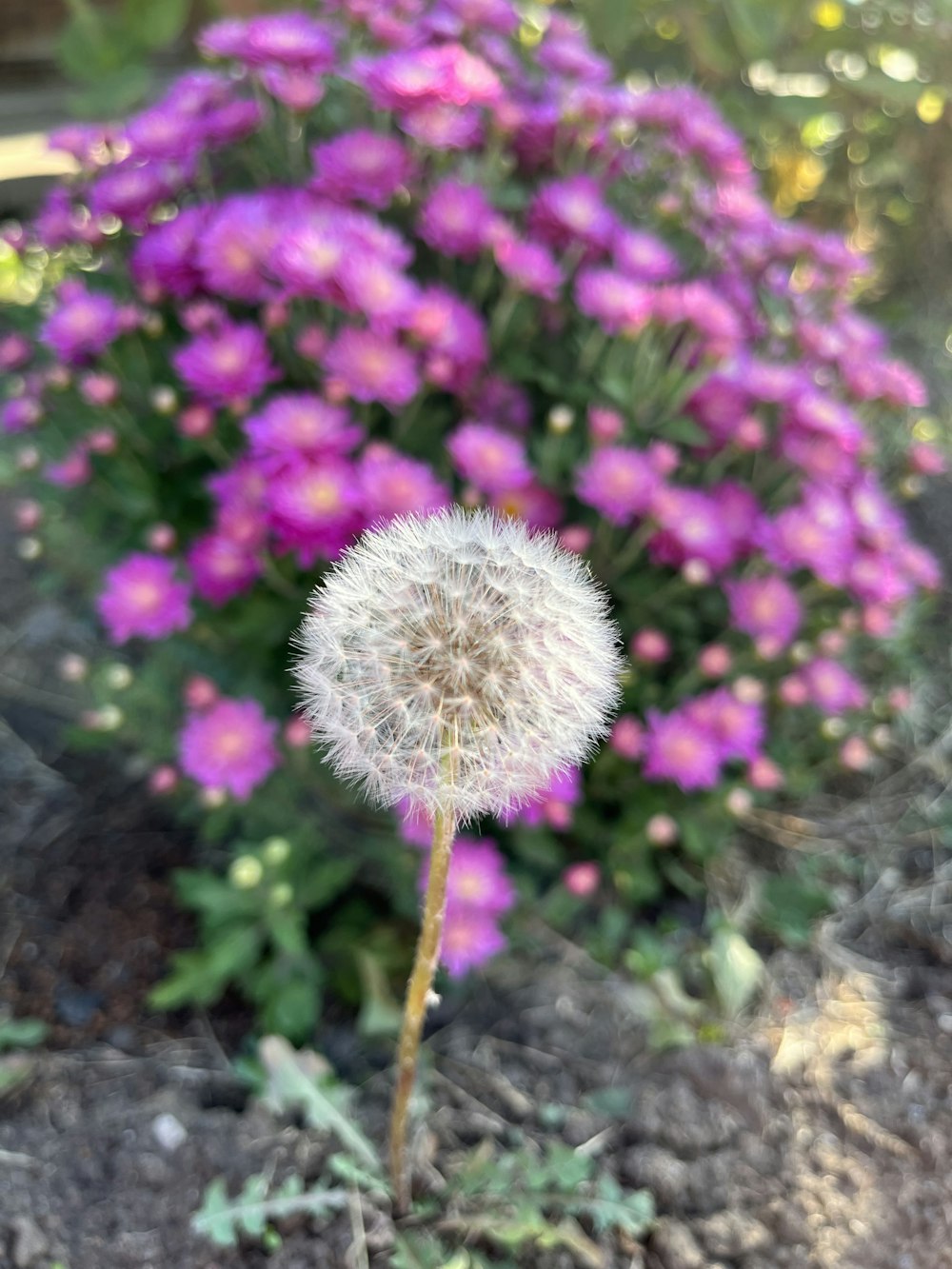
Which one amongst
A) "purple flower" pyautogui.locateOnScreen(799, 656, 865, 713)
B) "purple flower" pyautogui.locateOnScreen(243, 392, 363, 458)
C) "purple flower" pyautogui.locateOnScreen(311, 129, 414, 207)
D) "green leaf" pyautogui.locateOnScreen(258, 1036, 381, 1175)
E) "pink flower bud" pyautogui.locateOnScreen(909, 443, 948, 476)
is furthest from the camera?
"pink flower bud" pyautogui.locateOnScreen(909, 443, 948, 476)

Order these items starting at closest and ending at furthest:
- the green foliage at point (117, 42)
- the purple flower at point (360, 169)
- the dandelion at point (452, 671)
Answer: the dandelion at point (452, 671), the purple flower at point (360, 169), the green foliage at point (117, 42)

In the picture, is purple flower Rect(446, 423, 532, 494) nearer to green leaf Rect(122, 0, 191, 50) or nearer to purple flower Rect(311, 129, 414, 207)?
purple flower Rect(311, 129, 414, 207)

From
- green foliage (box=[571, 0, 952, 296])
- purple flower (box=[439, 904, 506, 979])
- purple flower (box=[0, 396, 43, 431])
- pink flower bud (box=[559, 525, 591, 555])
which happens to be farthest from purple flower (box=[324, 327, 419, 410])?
green foliage (box=[571, 0, 952, 296])

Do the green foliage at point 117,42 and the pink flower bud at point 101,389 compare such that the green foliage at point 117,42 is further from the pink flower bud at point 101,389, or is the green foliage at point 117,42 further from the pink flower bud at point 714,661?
the pink flower bud at point 714,661

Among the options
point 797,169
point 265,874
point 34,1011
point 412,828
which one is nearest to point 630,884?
point 412,828

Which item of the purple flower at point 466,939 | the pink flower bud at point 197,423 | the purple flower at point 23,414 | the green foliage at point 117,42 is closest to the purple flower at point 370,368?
the pink flower bud at point 197,423

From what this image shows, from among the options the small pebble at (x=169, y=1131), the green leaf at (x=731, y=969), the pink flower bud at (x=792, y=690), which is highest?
the pink flower bud at (x=792, y=690)

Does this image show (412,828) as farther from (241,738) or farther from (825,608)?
(825,608)
